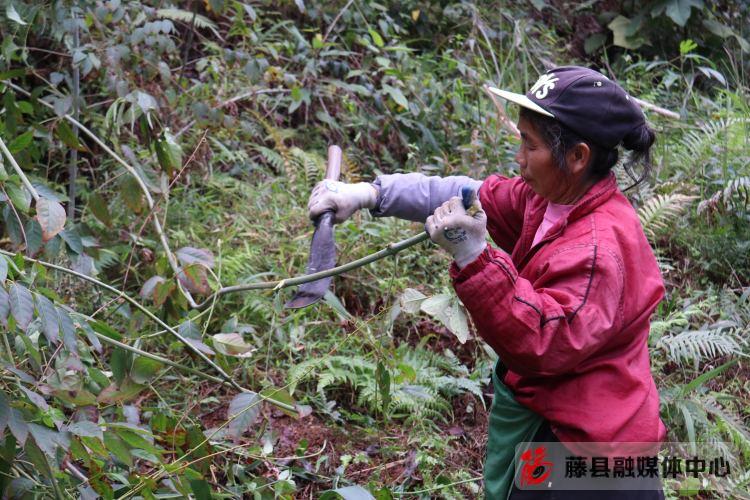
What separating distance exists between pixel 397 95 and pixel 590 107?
2915mm

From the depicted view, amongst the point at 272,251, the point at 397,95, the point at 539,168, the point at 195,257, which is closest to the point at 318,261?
the point at 195,257

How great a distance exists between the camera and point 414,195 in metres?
2.56

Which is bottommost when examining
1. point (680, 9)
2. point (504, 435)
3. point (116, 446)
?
point (680, 9)

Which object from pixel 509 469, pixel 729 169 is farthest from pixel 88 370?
pixel 729 169

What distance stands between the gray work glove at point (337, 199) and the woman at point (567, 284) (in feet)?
0.06

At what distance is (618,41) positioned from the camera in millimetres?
6352

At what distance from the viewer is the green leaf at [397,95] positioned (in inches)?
193

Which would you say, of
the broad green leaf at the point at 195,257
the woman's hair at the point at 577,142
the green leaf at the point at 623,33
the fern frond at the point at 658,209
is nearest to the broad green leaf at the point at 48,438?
the broad green leaf at the point at 195,257

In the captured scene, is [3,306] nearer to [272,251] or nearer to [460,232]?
[460,232]

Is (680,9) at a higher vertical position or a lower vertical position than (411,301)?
lower

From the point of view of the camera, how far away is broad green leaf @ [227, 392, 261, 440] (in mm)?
Answer: 2359

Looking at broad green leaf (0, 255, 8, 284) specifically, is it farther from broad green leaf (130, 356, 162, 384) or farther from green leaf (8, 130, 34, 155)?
green leaf (8, 130, 34, 155)

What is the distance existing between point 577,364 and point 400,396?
1.53m

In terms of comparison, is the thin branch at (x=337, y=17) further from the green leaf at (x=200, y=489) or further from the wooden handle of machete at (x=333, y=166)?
the green leaf at (x=200, y=489)
